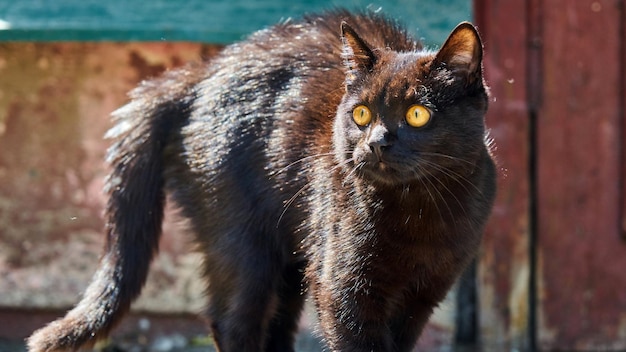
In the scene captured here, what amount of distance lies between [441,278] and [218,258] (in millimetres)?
856

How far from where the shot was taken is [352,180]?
3.58 meters

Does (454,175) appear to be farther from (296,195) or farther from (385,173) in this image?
(296,195)

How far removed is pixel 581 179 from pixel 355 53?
2.78 metres

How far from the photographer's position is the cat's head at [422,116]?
3295 millimetres

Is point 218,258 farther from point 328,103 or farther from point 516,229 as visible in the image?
point 516,229

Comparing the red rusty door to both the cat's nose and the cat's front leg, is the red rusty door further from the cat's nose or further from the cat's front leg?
the cat's nose

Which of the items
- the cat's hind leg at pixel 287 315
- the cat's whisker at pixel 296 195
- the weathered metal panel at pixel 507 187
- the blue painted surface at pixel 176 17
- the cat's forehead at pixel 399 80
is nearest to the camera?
the cat's forehead at pixel 399 80

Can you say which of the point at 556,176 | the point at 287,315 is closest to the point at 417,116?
the point at 287,315

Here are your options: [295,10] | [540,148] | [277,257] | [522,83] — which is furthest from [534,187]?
[277,257]

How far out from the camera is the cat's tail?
13.4 ft

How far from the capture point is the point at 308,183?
3.78 m

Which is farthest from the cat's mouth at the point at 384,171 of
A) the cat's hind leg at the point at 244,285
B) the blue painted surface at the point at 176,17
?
Answer: the blue painted surface at the point at 176,17

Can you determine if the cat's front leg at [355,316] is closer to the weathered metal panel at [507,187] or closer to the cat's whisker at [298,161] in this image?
the cat's whisker at [298,161]

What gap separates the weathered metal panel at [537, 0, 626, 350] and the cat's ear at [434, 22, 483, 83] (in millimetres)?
2644
